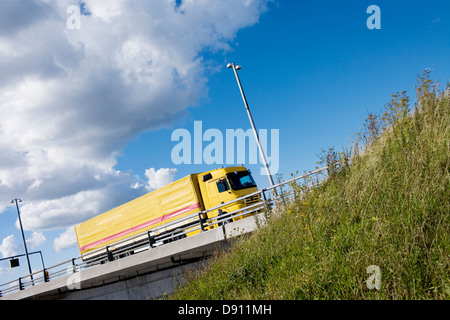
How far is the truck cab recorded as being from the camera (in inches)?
655

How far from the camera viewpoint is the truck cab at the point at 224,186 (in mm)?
16625

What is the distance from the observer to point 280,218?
362 inches

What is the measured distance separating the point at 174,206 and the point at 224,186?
3378 millimetres

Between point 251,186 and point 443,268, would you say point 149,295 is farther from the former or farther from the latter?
point 443,268

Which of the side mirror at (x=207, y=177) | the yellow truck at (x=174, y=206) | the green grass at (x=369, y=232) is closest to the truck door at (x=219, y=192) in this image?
the yellow truck at (x=174, y=206)

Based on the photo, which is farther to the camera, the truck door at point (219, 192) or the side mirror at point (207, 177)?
the side mirror at point (207, 177)

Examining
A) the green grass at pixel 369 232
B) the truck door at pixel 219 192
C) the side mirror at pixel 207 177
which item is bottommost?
the green grass at pixel 369 232

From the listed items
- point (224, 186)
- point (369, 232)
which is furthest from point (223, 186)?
point (369, 232)

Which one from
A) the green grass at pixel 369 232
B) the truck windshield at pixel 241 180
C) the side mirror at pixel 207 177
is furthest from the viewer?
the side mirror at pixel 207 177

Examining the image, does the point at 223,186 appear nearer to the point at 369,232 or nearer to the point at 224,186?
the point at 224,186

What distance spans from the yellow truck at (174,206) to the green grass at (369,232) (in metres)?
7.07

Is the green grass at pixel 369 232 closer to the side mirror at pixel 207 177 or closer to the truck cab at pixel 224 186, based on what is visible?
the truck cab at pixel 224 186

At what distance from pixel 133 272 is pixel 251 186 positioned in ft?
22.4

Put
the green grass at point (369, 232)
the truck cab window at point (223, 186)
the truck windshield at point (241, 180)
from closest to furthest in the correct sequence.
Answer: the green grass at point (369, 232)
the truck cab window at point (223, 186)
the truck windshield at point (241, 180)
